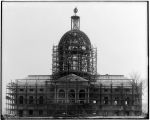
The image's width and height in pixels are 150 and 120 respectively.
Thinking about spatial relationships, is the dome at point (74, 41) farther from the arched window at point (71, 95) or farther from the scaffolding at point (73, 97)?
the arched window at point (71, 95)

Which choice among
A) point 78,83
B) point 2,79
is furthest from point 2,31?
point 78,83

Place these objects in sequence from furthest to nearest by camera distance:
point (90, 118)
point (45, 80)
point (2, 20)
A: point (45, 80) < point (90, 118) < point (2, 20)

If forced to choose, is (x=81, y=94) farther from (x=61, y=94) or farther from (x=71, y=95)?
(x=61, y=94)

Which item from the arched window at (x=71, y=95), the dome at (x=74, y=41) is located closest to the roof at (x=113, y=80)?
the arched window at (x=71, y=95)

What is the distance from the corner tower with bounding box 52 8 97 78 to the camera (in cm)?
2166

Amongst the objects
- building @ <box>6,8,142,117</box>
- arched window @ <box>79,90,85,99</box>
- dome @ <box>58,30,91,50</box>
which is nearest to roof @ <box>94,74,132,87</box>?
building @ <box>6,8,142,117</box>

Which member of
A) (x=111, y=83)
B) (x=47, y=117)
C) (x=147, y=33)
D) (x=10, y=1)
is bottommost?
(x=47, y=117)

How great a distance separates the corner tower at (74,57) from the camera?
2166 centimetres

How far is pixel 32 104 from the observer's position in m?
20.8

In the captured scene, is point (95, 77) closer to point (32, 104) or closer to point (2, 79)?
point (32, 104)

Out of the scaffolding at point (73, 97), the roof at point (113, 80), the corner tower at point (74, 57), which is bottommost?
the scaffolding at point (73, 97)

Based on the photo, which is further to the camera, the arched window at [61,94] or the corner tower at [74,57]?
the corner tower at [74,57]

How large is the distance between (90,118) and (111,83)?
317 cm

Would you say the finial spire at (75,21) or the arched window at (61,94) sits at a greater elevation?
the finial spire at (75,21)
